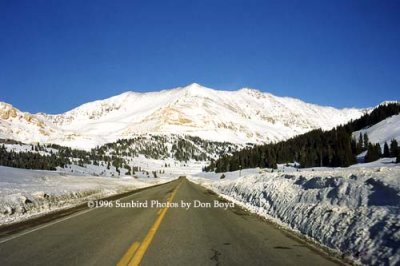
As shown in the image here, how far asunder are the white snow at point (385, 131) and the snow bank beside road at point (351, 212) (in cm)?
15421

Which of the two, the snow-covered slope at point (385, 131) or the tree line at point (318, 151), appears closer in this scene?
the tree line at point (318, 151)

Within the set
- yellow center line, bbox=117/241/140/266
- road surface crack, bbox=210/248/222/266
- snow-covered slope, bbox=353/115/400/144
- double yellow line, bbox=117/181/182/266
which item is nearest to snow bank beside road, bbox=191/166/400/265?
road surface crack, bbox=210/248/222/266

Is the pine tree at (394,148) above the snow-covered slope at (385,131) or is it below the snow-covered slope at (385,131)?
below

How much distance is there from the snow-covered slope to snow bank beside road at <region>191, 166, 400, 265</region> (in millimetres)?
154209

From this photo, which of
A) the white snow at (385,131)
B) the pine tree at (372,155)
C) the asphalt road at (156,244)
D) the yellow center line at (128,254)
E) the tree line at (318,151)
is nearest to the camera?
the yellow center line at (128,254)

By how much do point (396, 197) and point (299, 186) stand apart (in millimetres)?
8013

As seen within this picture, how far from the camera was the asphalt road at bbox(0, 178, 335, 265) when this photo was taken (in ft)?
29.3

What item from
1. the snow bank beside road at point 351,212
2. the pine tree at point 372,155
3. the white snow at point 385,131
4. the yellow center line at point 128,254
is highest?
the white snow at point 385,131

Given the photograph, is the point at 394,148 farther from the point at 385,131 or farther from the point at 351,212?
the point at 351,212

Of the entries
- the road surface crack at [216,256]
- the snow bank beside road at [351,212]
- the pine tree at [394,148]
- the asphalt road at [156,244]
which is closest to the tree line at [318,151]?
the pine tree at [394,148]

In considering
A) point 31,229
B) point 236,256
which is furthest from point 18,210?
point 236,256

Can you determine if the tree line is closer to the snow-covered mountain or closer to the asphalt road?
the snow-covered mountain

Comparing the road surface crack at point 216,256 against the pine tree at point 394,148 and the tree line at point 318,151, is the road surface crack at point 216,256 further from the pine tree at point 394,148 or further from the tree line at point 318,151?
the pine tree at point 394,148

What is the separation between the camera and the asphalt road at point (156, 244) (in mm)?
8922
